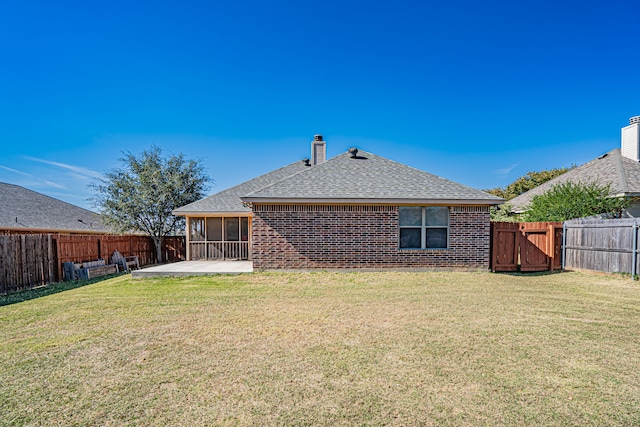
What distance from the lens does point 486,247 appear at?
11680 mm

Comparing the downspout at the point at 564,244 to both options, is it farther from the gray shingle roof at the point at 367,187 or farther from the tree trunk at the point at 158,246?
the tree trunk at the point at 158,246

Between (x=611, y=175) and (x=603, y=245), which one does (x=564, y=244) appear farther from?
(x=611, y=175)

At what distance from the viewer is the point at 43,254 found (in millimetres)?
11211

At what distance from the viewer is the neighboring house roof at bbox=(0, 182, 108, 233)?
16312 mm

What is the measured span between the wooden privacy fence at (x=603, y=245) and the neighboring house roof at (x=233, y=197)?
12763mm

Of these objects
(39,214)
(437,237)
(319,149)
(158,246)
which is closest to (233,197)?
(319,149)

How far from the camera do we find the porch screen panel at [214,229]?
52.5ft

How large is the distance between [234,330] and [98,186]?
18.5m

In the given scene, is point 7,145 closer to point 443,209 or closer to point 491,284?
point 443,209

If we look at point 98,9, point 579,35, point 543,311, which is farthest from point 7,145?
point 579,35

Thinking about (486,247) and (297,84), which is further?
(297,84)

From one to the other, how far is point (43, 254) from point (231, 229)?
7.03m

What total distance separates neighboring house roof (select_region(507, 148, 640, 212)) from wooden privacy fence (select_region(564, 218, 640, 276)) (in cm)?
537

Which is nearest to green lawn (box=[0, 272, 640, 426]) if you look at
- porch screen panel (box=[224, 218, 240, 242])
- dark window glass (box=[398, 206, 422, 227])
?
dark window glass (box=[398, 206, 422, 227])
